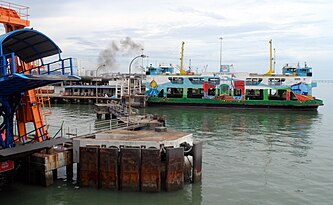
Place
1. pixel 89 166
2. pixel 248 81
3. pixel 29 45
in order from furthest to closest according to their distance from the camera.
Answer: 1. pixel 248 81
2. pixel 89 166
3. pixel 29 45

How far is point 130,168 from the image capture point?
17.5m

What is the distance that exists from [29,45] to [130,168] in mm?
8217

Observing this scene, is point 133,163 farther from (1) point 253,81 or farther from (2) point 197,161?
(1) point 253,81

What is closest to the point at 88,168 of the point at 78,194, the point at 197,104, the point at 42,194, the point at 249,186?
the point at 78,194

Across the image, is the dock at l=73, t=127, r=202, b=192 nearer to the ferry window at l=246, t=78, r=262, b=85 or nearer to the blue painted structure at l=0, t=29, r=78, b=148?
the blue painted structure at l=0, t=29, r=78, b=148

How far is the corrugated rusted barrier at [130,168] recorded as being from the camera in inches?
685

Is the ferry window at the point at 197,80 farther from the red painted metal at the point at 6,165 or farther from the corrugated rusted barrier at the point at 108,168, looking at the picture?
the red painted metal at the point at 6,165

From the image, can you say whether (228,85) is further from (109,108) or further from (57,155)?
(57,155)

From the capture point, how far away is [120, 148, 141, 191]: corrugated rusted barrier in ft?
57.1

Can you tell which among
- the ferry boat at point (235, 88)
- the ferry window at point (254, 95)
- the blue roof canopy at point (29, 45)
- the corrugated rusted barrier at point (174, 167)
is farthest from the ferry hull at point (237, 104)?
the blue roof canopy at point (29, 45)

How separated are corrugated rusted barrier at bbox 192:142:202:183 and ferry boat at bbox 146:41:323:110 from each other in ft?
175

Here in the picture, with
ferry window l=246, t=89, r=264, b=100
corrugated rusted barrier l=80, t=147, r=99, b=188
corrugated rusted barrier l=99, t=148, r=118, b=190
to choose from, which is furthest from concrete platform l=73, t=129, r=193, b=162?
ferry window l=246, t=89, r=264, b=100

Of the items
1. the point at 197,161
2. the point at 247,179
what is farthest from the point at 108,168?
the point at 247,179

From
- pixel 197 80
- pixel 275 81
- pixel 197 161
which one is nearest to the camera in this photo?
pixel 197 161
